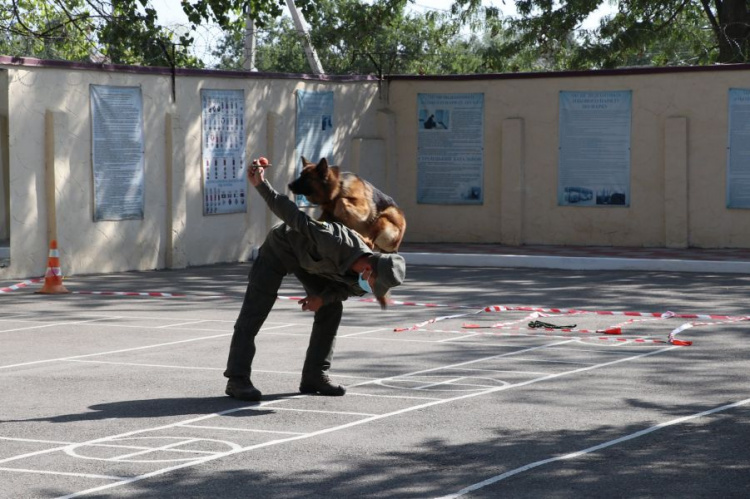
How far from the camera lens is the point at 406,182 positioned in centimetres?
2403

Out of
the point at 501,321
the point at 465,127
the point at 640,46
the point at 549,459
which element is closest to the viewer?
the point at 549,459

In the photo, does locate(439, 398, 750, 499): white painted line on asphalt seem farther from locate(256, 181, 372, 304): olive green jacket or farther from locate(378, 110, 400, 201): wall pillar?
locate(378, 110, 400, 201): wall pillar

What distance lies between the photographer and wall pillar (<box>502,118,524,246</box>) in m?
23.0

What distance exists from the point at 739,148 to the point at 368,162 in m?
6.16

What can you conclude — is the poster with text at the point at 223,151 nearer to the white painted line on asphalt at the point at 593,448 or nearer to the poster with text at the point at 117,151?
the poster with text at the point at 117,151

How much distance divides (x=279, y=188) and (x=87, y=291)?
575cm

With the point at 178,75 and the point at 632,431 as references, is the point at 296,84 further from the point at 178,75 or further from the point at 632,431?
the point at 632,431

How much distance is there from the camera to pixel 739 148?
71.4 ft

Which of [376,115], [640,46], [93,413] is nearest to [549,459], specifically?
[93,413]

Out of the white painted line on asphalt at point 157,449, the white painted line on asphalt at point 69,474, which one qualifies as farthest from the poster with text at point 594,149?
the white painted line on asphalt at point 69,474

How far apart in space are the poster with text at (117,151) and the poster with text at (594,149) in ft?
24.3

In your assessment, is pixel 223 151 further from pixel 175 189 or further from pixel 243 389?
pixel 243 389

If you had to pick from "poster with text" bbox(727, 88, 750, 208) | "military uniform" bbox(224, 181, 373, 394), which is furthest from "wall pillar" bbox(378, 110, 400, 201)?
"military uniform" bbox(224, 181, 373, 394)

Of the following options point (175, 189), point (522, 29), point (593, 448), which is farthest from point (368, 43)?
point (593, 448)
